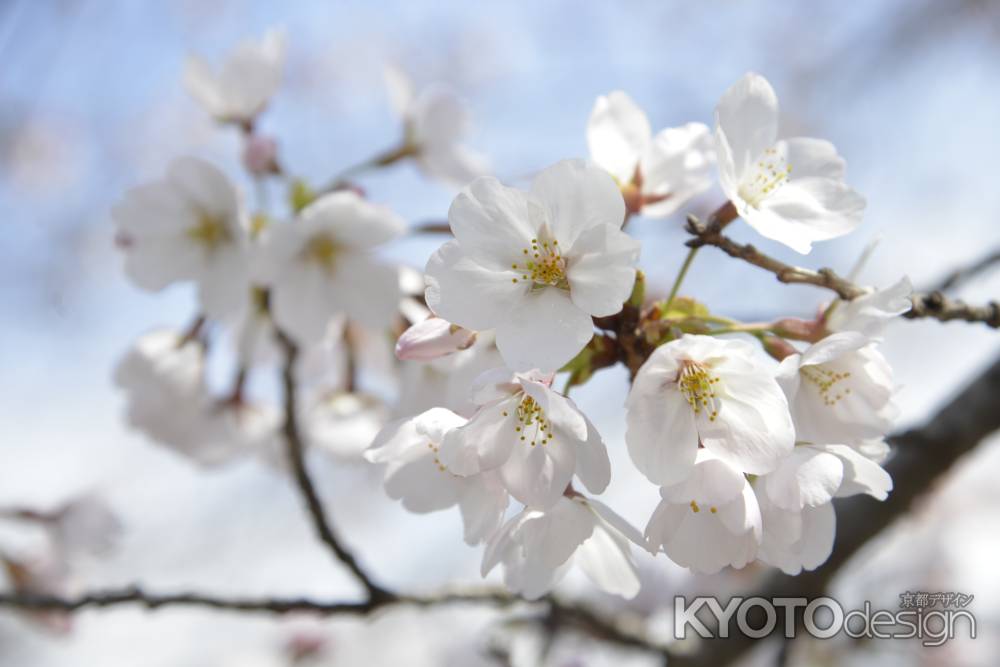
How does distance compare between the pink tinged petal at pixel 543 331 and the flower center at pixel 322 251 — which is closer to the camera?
the pink tinged petal at pixel 543 331

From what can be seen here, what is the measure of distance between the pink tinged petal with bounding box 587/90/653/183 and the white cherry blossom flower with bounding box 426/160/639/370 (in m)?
0.37

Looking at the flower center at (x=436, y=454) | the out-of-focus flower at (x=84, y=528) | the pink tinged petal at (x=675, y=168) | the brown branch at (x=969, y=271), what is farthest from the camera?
the out-of-focus flower at (x=84, y=528)

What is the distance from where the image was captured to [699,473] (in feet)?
3.11

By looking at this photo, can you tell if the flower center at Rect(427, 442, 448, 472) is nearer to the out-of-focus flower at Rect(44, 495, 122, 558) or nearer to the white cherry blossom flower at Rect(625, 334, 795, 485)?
the white cherry blossom flower at Rect(625, 334, 795, 485)

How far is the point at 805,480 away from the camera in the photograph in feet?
3.10

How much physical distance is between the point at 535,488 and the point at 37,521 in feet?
5.99

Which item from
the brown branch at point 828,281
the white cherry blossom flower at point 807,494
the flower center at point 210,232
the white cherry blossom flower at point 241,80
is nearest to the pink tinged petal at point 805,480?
the white cherry blossom flower at point 807,494

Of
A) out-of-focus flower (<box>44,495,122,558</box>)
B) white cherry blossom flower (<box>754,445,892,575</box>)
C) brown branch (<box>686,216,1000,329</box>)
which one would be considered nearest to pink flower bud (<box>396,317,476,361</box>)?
brown branch (<box>686,216,1000,329</box>)

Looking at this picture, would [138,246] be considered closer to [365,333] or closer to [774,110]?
[365,333]

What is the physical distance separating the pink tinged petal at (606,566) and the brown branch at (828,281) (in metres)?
0.44

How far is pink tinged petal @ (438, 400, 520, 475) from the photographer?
941 mm

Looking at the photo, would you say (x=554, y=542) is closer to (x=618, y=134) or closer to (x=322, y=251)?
(x=618, y=134)

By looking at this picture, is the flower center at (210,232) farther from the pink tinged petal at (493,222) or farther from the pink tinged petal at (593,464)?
the pink tinged petal at (593,464)

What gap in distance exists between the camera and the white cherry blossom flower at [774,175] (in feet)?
3.54
